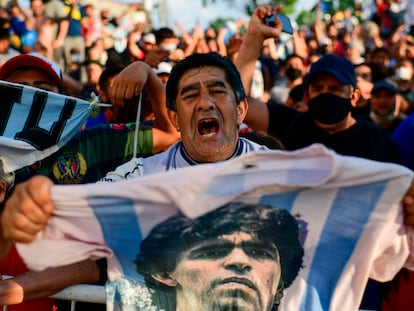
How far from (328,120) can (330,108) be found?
0.25ft

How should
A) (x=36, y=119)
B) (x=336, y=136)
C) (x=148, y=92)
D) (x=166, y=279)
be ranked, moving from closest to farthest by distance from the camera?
(x=166, y=279) < (x=36, y=119) < (x=148, y=92) < (x=336, y=136)

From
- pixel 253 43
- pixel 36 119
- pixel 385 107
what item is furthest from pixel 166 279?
pixel 385 107

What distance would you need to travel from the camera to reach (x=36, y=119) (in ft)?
12.2

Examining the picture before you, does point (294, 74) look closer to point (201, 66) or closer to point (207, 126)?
point (201, 66)

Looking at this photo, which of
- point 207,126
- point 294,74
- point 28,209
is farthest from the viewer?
point 294,74

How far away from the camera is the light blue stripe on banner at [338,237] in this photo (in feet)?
7.29

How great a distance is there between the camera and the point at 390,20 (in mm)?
14938

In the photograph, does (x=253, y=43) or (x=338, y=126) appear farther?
(x=338, y=126)

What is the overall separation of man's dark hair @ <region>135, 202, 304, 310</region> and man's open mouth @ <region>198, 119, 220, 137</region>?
0.73 meters

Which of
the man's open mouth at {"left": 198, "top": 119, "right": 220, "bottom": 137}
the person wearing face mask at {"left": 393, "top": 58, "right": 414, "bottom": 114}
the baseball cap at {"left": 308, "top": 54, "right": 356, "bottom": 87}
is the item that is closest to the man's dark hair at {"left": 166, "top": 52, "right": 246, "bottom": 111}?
the man's open mouth at {"left": 198, "top": 119, "right": 220, "bottom": 137}

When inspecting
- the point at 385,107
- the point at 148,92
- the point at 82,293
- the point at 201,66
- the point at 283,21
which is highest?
the point at 283,21

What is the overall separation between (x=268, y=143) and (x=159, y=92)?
0.70 meters

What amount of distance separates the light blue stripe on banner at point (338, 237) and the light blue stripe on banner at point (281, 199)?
13 cm

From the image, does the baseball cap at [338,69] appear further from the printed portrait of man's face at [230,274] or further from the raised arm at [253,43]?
the printed portrait of man's face at [230,274]
